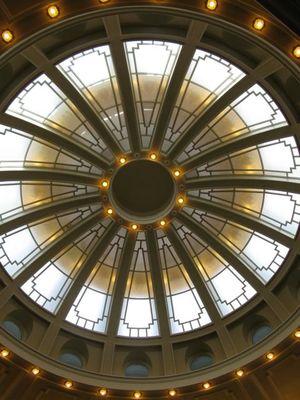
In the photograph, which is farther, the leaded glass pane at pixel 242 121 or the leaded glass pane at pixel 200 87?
the leaded glass pane at pixel 242 121

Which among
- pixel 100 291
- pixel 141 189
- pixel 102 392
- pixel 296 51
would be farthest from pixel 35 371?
pixel 296 51

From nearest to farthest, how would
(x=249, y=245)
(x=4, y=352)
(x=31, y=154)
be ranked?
(x=4, y=352), (x=31, y=154), (x=249, y=245)

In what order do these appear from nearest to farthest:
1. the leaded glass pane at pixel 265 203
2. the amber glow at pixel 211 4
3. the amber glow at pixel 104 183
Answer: the amber glow at pixel 211 4 → the leaded glass pane at pixel 265 203 → the amber glow at pixel 104 183

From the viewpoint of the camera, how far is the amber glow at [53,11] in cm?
1056

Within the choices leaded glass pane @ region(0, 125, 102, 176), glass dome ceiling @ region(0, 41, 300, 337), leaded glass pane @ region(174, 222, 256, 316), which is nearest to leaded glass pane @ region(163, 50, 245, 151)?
glass dome ceiling @ region(0, 41, 300, 337)

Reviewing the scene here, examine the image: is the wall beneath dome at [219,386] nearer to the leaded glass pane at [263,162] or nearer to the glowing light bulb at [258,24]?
the leaded glass pane at [263,162]

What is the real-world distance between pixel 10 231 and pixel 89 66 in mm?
6587

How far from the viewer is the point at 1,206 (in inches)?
691

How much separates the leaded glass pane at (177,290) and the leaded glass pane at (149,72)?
501cm

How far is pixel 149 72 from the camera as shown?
52.4ft

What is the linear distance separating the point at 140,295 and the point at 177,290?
4.93 ft

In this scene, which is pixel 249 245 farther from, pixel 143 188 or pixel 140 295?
pixel 140 295

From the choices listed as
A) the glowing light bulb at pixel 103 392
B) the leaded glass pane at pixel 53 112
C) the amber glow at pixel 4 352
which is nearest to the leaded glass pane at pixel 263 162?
the leaded glass pane at pixel 53 112

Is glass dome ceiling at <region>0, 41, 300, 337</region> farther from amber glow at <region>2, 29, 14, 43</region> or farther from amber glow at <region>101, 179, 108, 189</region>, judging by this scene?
amber glow at <region>2, 29, 14, 43</region>
